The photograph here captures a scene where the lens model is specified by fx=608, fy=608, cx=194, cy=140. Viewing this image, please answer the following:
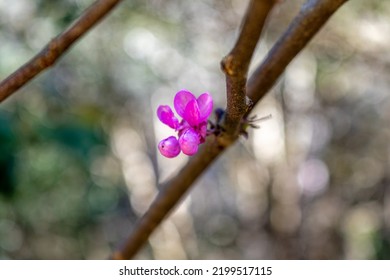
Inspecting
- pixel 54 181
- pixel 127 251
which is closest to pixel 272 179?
pixel 54 181

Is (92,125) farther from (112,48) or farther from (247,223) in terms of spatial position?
(247,223)

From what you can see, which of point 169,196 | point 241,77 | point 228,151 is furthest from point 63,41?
point 228,151

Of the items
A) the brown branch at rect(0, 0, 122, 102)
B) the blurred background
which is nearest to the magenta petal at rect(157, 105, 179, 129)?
the brown branch at rect(0, 0, 122, 102)

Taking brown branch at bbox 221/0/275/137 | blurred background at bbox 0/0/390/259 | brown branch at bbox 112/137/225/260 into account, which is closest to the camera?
brown branch at bbox 221/0/275/137

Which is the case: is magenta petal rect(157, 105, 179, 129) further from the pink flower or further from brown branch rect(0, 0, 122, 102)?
brown branch rect(0, 0, 122, 102)

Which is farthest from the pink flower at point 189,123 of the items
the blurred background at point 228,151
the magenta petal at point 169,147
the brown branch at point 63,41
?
the blurred background at point 228,151
